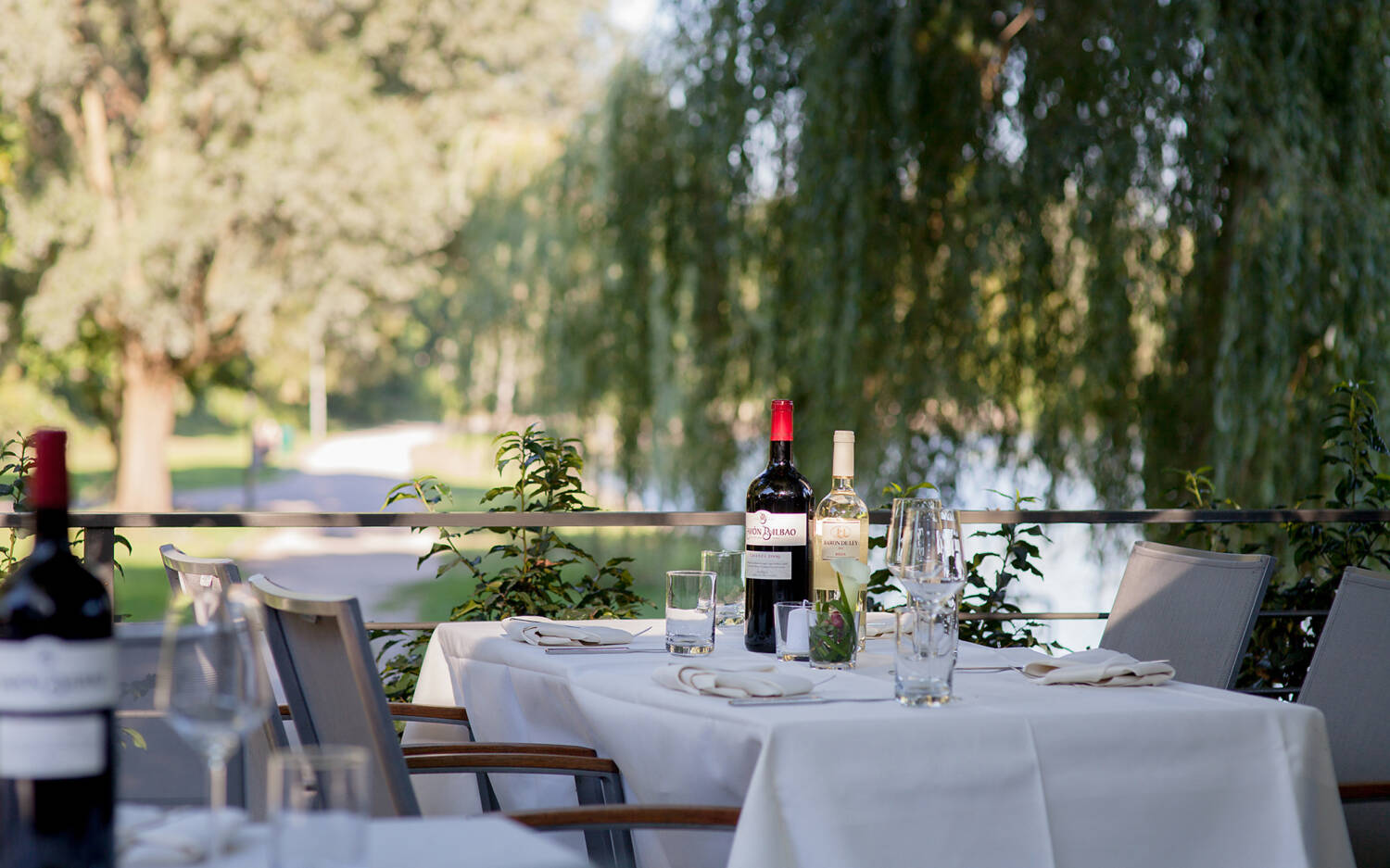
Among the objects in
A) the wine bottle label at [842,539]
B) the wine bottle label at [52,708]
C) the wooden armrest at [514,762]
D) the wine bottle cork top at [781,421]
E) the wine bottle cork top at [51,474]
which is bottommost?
the wooden armrest at [514,762]

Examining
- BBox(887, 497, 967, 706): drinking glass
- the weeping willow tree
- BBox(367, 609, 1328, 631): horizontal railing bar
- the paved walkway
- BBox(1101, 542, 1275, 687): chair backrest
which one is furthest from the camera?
the paved walkway

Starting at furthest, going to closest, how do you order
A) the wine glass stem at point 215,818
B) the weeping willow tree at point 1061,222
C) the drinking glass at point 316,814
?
the weeping willow tree at point 1061,222 → the wine glass stem at point 215,818 → the drinking glass at point 316,814

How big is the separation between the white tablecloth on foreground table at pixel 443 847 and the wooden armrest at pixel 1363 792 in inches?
53.3

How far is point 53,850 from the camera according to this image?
101cm

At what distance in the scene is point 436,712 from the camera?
2.46 m

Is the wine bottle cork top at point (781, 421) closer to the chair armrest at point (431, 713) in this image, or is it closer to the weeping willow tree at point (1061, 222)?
the chair armrest at point (431, 713)

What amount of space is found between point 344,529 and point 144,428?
2.48 meters

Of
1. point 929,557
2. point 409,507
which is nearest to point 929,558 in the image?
point 929,557

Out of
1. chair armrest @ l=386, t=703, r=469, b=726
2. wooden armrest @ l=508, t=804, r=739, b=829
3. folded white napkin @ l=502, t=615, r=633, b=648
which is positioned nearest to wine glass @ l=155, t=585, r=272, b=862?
wooden armrest @ l=508, t=804, r=739, b=829

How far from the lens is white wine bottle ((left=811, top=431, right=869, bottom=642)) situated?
7.00 ft

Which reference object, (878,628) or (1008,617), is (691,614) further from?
(1008,617)

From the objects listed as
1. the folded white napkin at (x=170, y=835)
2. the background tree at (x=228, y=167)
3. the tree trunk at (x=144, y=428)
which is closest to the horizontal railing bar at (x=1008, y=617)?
the folded white napkin at (x=170, y=835)

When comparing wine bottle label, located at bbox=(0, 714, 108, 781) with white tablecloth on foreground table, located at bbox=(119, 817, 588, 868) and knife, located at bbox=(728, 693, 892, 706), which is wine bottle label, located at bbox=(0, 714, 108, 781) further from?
Answer: knife, located at bbox=(728, 693, 892, 706)

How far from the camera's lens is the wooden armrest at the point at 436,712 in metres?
2.42
